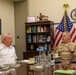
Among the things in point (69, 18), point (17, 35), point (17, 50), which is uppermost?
point (69, 18)

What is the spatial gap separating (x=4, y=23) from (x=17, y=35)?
0.81 m

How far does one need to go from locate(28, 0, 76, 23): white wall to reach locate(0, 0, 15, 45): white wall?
2.26 feet

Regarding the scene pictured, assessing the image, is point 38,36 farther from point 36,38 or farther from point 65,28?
point 65,28

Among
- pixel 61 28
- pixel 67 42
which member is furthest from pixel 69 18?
pixel 67 42

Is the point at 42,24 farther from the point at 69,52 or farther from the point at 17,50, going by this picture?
the point at 69,52

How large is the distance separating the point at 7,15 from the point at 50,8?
1.53m

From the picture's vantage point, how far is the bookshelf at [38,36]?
6.76m

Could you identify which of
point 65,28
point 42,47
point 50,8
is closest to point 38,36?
point 42,47

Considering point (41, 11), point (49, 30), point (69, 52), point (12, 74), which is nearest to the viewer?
point (12, 74)

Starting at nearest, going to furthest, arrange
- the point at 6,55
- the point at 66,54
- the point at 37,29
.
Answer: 1. the point at 66,54
2. the point at 6,55
3. the point at 37,29

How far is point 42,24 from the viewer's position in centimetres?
681

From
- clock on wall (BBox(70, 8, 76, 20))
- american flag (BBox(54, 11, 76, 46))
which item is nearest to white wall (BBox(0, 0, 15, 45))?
american flag (BBox(54, 11, 76, 46))

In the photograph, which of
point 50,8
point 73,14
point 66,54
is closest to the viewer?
point 66,54

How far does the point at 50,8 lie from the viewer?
7105 mm
